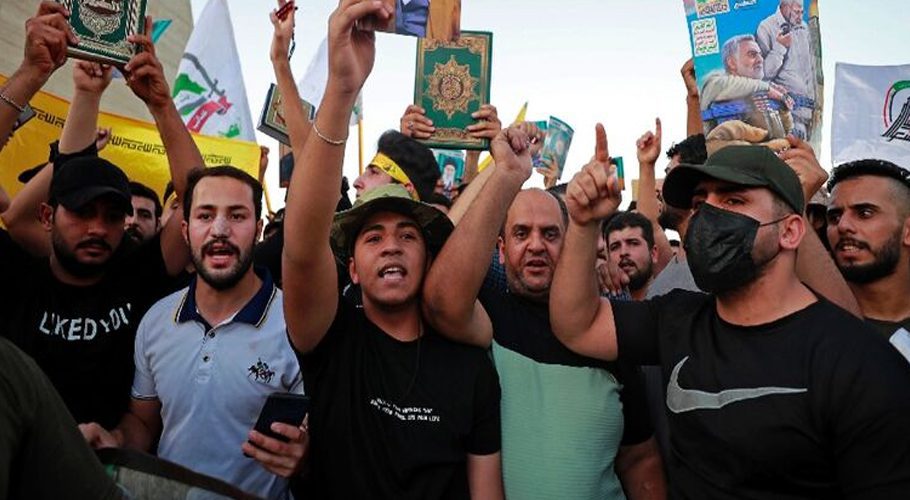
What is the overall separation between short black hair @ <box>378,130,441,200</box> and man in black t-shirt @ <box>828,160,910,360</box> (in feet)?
7.01

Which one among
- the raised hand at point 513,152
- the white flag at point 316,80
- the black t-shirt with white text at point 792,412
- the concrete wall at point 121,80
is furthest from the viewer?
the concrete wall at point 121,80

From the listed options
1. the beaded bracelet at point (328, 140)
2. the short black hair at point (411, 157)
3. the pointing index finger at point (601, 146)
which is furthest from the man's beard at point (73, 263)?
the pointing index finger at point (601, 146)

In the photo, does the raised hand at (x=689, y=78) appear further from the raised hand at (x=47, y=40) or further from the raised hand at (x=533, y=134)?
the raised hand at (x=47, y=40)

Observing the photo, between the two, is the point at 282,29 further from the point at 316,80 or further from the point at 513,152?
the point at 316,80

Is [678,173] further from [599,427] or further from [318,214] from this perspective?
[318,214]

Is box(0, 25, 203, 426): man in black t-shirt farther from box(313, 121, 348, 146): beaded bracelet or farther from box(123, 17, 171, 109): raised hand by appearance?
box(313, 121, 348, 146): beaded bracelet

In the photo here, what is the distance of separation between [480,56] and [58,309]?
94.1 inches

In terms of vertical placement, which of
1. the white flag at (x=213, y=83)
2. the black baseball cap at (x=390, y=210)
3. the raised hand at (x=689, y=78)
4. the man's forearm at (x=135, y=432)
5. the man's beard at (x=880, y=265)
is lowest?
the man's forearm at (x=135, y=432)

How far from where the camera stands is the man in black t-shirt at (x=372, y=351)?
6.95 ft

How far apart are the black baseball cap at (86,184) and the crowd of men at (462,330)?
1 cm

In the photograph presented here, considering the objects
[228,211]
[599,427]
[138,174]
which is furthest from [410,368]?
[138,174]

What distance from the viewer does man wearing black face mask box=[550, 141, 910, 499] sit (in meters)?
1.96

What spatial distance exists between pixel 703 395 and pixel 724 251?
1.63 ft

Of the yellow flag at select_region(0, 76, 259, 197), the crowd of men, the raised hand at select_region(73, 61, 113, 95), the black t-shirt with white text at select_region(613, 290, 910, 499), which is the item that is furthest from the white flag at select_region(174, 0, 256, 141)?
the black t-shirt with white text at select_region(613, 290, 910, 499)
